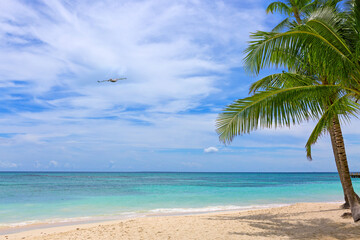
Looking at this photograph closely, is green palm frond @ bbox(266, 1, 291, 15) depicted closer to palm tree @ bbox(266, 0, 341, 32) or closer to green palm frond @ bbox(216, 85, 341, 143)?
palm tree @ bbox(266, 0, 341, 32)

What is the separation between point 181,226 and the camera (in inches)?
313

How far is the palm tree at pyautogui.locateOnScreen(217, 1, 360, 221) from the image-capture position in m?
5.42

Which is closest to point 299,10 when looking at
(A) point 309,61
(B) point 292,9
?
(B) point 292,9

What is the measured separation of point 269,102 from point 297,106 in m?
0.79

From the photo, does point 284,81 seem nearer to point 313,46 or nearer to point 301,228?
point 313,46

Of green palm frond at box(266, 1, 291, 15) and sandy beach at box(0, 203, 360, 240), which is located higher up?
green palm frond at box(266, 1, 291, 15)

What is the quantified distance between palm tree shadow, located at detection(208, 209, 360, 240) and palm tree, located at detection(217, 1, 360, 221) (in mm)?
2333

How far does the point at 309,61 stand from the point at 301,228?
4173mm

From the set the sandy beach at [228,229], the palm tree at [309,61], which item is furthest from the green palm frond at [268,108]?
the sandy beach at [228,229]

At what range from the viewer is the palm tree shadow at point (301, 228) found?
6.55 m

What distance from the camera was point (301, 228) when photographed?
7457 millimetres

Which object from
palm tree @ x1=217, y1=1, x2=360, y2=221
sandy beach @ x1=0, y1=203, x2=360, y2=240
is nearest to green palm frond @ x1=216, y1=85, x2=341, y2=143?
palm tree @ x1=217, y1=1, x2=360, y2=221

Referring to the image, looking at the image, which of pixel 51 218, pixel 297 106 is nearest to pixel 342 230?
pixel 297 106

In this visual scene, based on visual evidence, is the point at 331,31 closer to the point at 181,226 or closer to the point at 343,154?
the point at 343,154
